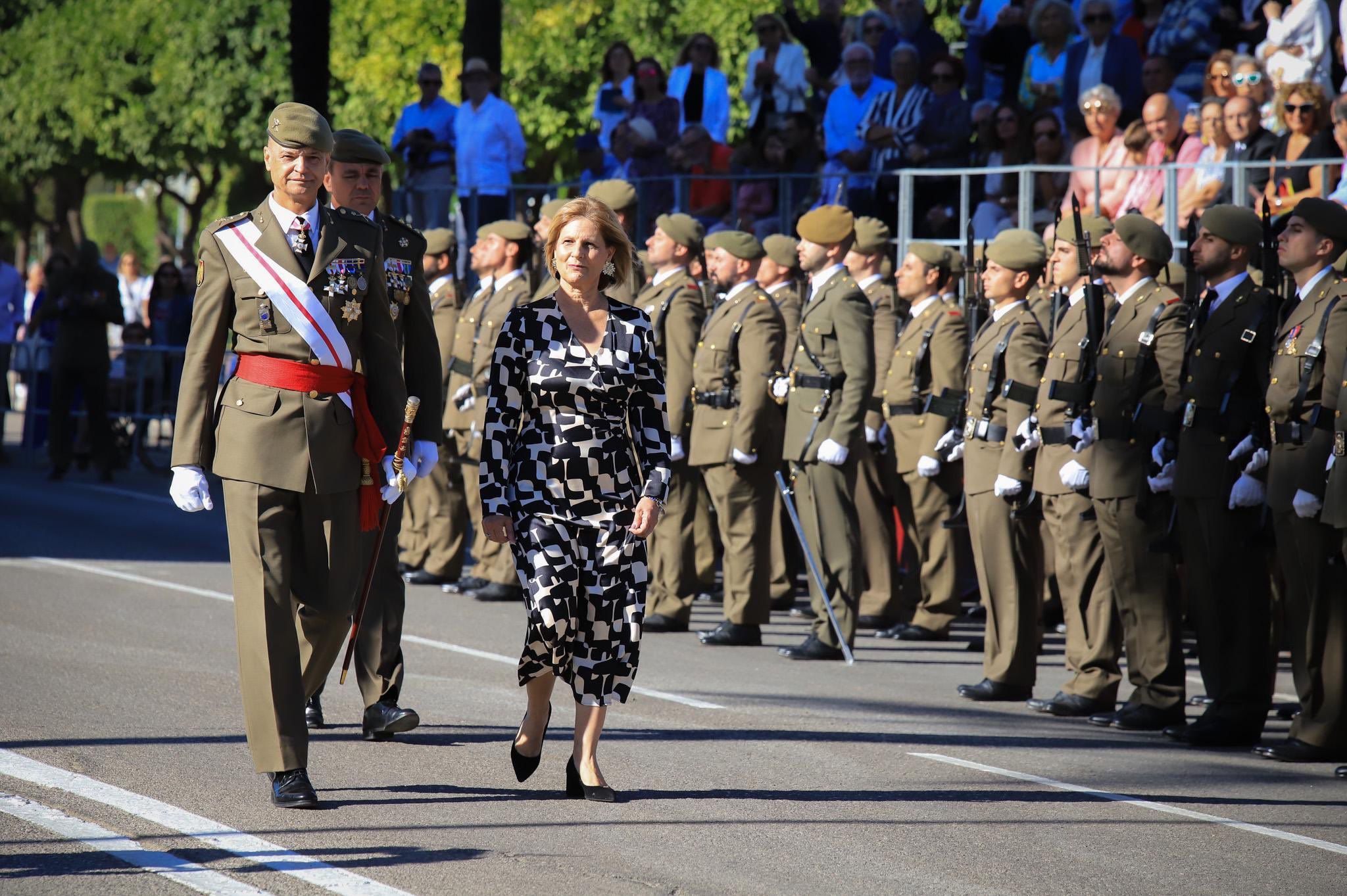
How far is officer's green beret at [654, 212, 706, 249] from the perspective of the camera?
39.0ft

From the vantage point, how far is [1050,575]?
40.7ft

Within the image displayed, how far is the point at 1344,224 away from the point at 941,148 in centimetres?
693

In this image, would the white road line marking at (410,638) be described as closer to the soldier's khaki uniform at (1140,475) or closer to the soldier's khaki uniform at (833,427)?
the soldier's khaki uniform at (833,427)

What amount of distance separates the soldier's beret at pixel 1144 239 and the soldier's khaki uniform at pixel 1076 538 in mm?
385

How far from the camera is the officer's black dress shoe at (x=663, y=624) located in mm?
11703

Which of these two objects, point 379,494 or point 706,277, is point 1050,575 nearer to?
point 706,277

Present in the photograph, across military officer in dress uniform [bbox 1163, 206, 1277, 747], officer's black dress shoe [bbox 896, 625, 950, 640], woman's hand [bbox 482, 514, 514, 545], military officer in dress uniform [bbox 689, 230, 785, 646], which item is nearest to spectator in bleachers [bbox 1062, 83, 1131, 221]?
military officer in dress uniform [bbox 689, 230, 785, 646]

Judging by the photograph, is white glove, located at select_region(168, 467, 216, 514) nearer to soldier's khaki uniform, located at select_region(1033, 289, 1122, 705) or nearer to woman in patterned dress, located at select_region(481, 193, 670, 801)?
woman in patterned dress, located at select_region(481, 193, 670, 801)

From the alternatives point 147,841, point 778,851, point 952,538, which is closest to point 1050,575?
point 952,538

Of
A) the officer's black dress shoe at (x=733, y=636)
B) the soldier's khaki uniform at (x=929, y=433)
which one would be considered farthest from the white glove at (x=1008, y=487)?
the officer's black dress shoe at (x=733, y=636)

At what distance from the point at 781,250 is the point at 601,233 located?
5.14 metres

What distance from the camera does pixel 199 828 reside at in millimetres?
6078

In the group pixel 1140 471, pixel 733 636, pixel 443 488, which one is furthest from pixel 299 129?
pixel 443 488

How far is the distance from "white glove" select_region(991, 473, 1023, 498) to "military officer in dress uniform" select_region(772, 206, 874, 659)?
4.12 feet
